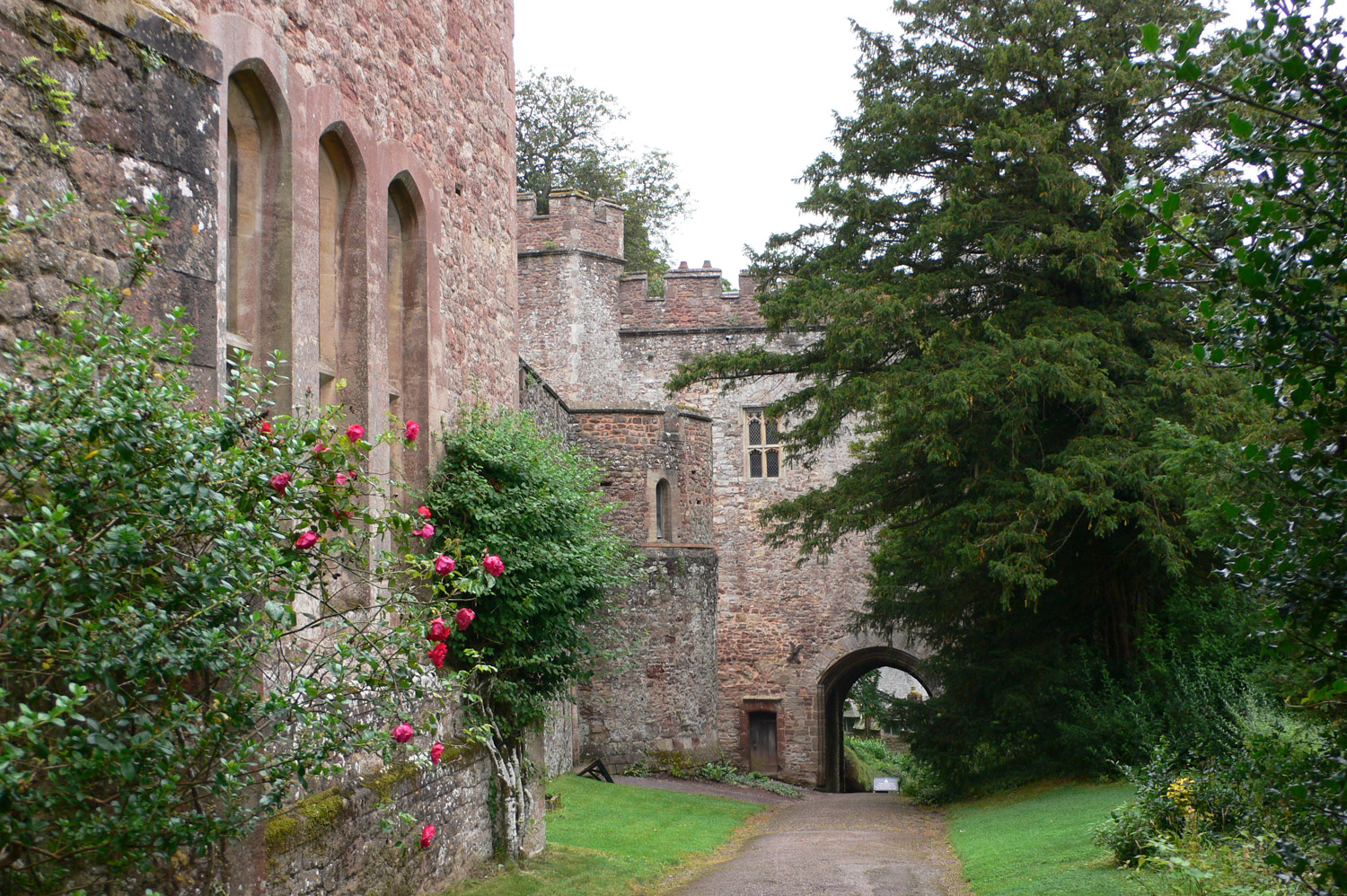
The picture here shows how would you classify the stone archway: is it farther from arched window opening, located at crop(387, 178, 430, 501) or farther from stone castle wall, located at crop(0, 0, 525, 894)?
arched window opening, located at crop(387, 178, 430, 501)

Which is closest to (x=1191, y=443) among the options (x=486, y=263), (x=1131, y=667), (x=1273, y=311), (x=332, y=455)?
(x=1131, y=667)

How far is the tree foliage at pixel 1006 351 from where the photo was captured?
41.8 ft

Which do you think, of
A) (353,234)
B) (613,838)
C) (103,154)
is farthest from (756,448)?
(103,154)

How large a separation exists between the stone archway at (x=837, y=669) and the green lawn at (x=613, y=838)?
24.5 feet

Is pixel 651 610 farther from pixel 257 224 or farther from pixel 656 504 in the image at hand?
pixel 257 224

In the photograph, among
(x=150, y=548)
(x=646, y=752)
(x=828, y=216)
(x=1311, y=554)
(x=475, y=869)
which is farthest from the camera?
(x=646, y=752)

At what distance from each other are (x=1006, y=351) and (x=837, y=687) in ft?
49.3

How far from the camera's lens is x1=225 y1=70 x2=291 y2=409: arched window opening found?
20.4ft

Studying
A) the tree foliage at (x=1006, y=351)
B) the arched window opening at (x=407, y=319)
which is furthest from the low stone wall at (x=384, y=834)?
the tree foliage at (x=1006, y=351)

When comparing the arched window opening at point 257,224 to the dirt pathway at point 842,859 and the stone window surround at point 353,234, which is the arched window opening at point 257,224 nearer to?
the stone window surround at point 353,234

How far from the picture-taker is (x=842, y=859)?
10.6 m

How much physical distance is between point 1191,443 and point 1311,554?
292 inches

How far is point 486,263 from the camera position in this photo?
9539 mm

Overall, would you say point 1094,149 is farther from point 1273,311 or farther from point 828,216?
point 1273,311
